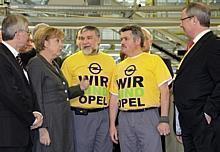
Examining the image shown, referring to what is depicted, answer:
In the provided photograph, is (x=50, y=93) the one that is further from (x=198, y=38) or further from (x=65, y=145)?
(x=198, y=38)

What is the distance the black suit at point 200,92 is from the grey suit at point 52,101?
833 millimetres

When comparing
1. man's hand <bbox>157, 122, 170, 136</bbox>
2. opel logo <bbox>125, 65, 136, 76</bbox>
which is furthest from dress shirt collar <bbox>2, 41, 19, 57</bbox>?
man's hand <bbox>157, 122, 170, 136</bbox>

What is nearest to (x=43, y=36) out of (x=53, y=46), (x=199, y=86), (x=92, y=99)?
(x=53, y=46)

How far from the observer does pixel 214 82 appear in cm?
280

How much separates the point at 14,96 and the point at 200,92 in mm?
1166

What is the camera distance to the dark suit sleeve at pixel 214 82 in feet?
8.98

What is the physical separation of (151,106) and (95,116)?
0.46m

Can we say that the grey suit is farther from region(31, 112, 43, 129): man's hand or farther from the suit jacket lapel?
the suit jacket lapel

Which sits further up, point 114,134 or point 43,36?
point 43,36

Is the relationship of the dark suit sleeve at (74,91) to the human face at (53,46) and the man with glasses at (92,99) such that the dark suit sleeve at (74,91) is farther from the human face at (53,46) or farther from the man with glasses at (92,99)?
the human face at (53,46)

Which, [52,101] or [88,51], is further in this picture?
[88,51]

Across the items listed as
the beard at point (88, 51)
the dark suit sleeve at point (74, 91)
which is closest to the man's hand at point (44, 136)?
the dark suit sleeve at point (74, 91)

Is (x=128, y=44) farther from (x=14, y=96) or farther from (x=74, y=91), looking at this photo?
(x=14, y=96)

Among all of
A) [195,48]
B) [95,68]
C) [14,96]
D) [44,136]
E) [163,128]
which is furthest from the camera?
[95,68]
